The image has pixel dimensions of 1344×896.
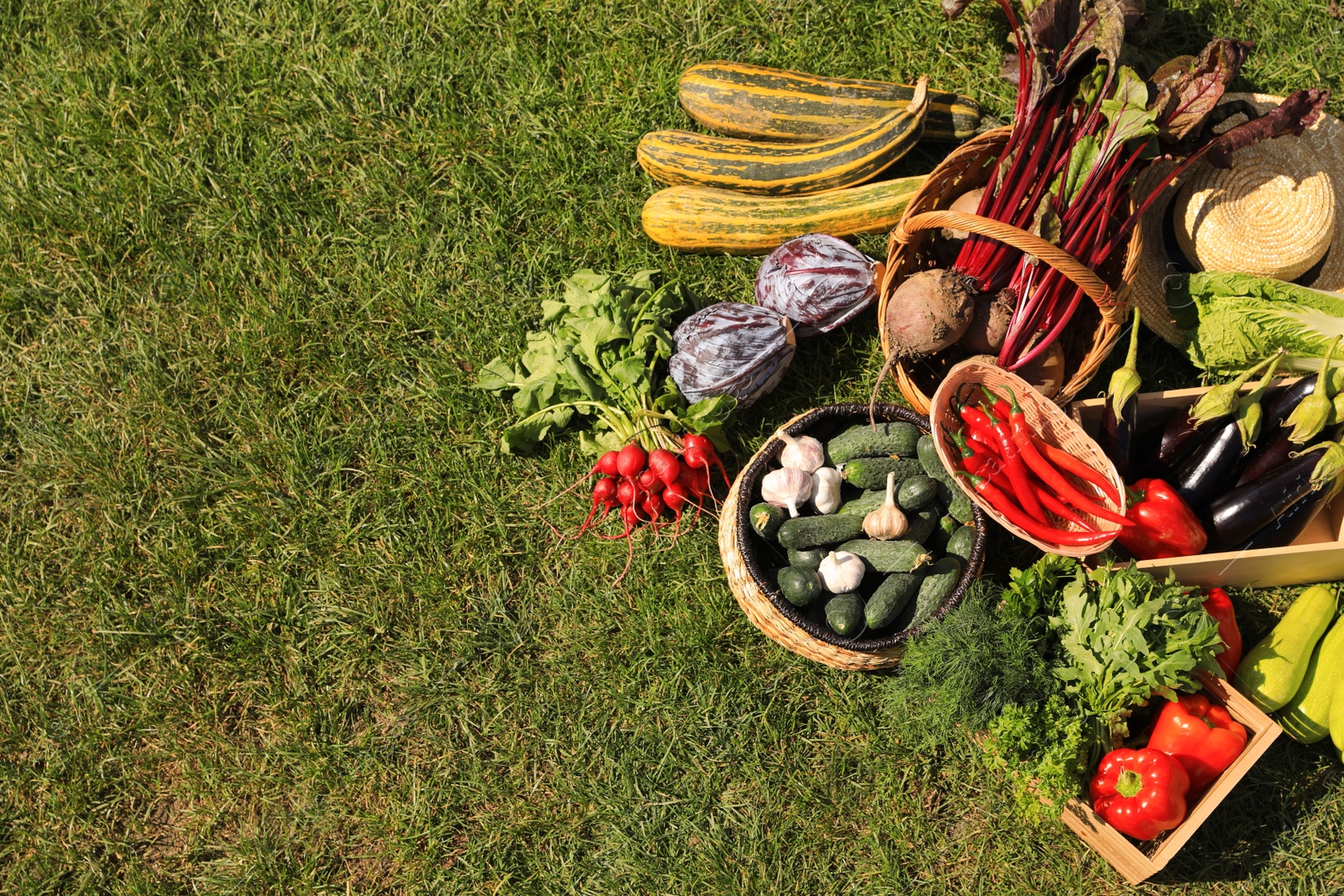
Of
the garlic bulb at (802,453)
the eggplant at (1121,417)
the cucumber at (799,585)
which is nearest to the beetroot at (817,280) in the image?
the garlic bulb at (802,453)

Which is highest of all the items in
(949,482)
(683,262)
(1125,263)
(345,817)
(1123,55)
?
(1123,55)

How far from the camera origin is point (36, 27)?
4.50m

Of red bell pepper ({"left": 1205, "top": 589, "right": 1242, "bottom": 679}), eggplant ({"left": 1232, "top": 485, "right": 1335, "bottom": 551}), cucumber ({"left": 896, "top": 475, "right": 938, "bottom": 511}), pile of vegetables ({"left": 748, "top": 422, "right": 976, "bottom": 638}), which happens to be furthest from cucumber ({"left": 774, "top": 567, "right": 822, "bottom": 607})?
eggplant ({"left": 1232, "top": 485, "right": 1335, "bottom": 551})

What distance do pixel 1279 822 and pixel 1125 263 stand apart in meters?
2.42

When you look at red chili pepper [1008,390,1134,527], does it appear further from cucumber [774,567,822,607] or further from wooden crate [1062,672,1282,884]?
cucumber [774,567,822,607]

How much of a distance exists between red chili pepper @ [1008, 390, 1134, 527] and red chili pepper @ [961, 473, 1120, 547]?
0.10 meters

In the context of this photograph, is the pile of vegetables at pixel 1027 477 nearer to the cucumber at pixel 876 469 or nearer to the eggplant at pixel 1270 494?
the cucumber at pixel 876 469

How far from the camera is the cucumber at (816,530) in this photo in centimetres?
348

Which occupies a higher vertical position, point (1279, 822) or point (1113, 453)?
point (1113, 453)

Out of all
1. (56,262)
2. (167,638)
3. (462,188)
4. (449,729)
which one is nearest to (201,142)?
(56,262)

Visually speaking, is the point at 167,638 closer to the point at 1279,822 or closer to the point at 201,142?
the point at 201,142

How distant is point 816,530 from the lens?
351 centimetres

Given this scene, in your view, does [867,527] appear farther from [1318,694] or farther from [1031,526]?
[1318,694]

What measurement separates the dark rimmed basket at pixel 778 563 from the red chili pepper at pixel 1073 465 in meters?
0.33
